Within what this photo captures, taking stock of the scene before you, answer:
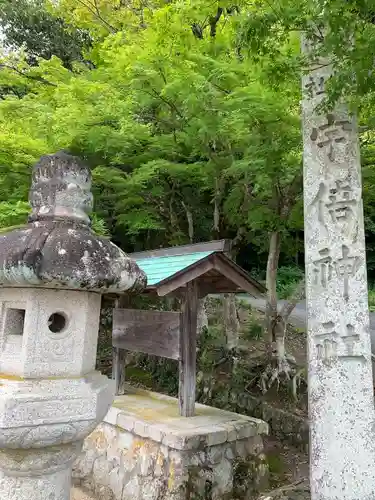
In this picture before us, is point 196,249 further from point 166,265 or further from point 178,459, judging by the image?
point 178,459

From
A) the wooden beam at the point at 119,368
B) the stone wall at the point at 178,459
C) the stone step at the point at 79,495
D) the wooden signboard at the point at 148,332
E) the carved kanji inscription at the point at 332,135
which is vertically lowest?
the stone step at the point at 79,495

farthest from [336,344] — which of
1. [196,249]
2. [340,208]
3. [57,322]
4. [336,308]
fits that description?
[196,249]

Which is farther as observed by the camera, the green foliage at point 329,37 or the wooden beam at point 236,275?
the wooden beam at point 236,275

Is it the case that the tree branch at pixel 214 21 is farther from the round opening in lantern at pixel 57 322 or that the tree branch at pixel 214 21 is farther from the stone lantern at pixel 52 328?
the round opening in lantern at pixel 57 322

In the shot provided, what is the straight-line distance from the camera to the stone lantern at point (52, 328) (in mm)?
2816

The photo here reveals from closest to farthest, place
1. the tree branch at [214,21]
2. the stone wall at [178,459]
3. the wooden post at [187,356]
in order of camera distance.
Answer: the stone wall at [178,459] < the wooden post at [187,356] < the tree branch at [214,21]

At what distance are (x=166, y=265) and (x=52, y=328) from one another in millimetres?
2572

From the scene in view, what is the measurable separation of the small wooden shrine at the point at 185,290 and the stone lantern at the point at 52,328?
1.89 m

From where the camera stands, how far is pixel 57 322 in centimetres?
331

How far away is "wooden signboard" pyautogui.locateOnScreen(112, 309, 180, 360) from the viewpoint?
566cm

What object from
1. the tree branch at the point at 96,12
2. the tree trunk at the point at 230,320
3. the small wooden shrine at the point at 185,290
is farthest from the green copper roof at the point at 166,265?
the tree branch at the point at 96,12

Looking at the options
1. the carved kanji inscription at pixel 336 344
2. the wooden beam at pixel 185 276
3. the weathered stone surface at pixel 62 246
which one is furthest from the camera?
the wooden beam at pixel 185 276

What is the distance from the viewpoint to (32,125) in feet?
24.7

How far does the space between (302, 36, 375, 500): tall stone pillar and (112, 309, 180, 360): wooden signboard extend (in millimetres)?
2180
